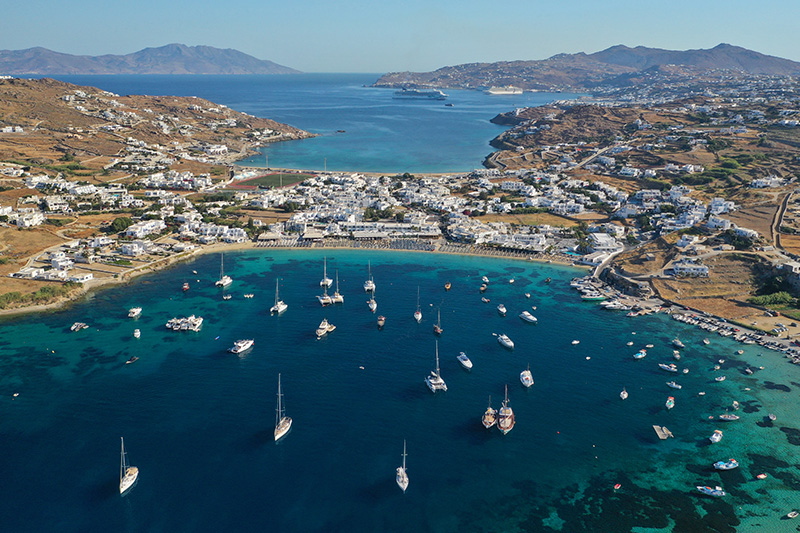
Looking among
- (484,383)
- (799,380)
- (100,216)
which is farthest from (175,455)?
(100,216)

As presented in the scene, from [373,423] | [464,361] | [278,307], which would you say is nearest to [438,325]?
[464,361]

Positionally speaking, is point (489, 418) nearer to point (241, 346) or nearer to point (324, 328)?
point (324, 328)

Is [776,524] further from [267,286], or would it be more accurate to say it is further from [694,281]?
[267,286]

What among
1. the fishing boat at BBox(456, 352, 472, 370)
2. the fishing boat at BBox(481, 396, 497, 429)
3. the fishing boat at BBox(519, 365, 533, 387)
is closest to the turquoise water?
the fishing boat at BBox(481, 396, 497, 429)

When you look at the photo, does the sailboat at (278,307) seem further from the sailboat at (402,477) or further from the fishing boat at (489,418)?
the sailboat at (402,477)

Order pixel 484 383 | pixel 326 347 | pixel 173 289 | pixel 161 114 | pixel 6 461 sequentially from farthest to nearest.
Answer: pixel 161 114 → pixel 173 289 → pixel 326 347 → pixel 484 383 → pixel 6 461

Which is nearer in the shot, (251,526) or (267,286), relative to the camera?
(251,526)

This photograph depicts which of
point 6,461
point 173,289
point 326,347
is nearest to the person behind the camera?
point 6,461
